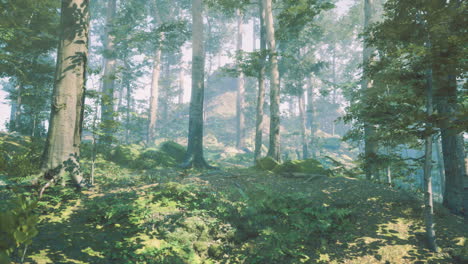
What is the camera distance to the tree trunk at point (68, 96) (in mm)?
5801

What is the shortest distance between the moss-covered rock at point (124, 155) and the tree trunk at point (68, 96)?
641 cm

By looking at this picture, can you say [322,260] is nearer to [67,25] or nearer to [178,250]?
[178,250]

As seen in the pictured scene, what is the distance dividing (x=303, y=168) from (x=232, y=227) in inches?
190

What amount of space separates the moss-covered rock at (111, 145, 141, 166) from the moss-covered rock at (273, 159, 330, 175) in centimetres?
783

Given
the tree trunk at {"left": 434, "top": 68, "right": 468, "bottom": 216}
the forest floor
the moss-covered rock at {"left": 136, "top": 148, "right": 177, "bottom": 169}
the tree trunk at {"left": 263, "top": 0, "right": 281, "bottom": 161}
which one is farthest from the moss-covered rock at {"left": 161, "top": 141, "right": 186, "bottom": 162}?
the tree trunk at {"left": 434, "top": 68, "right": 468, "bottom": 216}

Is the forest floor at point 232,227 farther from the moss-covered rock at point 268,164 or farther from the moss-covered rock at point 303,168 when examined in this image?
the moss-covered rock at point 268,164

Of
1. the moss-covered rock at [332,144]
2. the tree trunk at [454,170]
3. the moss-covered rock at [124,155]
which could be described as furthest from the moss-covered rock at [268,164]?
the moss-covered rock at [332,144]

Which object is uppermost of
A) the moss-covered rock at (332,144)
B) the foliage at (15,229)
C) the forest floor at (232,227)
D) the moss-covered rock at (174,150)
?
the moss-covered rock at (332,144)

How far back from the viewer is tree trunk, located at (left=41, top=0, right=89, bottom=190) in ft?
19.0

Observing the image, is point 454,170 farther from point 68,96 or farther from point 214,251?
point 68,96

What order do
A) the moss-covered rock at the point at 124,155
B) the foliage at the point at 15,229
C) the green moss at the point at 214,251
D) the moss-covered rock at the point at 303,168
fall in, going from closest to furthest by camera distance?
the foliage at the point at 15,229, the green moss at the point at 214,251, the moss-covered rock at the point at 303,168, the moss-covered rock at the point at 124,155

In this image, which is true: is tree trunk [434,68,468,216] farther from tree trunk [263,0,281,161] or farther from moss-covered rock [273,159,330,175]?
tree trunk [263,0,281,161]

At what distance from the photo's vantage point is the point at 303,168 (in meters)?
9.07

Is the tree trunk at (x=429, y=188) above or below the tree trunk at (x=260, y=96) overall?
below
